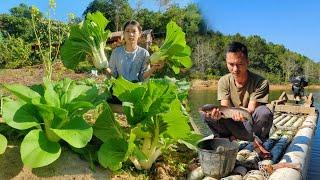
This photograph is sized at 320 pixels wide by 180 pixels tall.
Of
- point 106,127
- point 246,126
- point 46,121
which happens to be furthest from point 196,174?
point 46,121

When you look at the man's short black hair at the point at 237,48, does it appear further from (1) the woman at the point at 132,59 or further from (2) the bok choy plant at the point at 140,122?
(2) the bok choy plant at the point at 140,122

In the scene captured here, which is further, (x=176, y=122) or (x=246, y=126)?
(x=246, y=126)

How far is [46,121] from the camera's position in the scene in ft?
11.5

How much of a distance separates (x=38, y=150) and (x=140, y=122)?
0.86m

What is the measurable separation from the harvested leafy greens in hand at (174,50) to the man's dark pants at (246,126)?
66 centimetres

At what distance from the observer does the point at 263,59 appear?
221 ft

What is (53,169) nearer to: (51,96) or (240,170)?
(51,96)

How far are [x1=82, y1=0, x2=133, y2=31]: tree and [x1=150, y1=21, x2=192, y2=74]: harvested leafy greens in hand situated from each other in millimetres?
49366

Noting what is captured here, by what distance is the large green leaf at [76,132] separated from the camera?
3389 mm

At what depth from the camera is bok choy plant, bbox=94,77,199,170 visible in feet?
11.9

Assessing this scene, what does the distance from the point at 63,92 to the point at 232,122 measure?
6.25 feet

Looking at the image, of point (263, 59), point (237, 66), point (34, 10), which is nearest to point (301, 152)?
point (237, 66)

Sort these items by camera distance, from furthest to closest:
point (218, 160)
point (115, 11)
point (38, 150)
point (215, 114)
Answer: point (115, 11) → point (215, 114) → point (218, 160) → point (38, 150)

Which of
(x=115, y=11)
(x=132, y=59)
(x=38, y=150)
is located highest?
(x=115, y=11)
